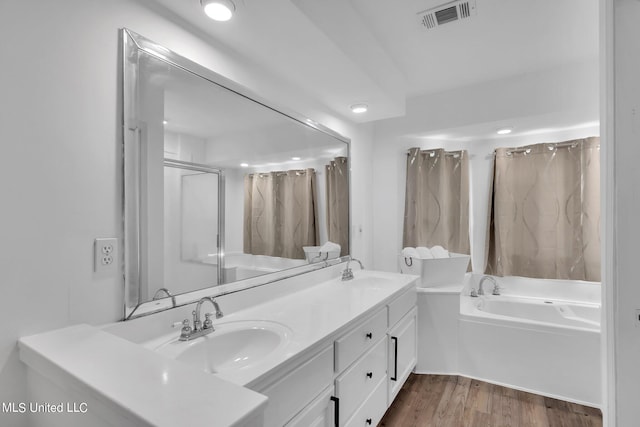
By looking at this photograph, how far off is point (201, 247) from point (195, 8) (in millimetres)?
1031

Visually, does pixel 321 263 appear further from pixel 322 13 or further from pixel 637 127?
pixel 637 127

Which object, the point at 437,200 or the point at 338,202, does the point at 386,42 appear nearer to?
the point at 338,202

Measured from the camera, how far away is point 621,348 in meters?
1.28

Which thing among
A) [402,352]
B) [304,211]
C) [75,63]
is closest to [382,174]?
[304,211]

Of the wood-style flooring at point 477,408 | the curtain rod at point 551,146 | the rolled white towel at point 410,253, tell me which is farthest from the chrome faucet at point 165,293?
the curtain rod at point 551,146

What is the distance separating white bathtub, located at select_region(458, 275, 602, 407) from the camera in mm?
2160

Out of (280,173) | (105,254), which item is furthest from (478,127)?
(105,254)

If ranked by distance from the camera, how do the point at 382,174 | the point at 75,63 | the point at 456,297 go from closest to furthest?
the point at 75,63
the point at 456,297
the point at 382,174

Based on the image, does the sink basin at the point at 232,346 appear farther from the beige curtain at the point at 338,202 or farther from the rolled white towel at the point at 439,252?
the rolled white towel at the point at 439,252

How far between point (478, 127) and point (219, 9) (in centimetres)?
237

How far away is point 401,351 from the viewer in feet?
7.03

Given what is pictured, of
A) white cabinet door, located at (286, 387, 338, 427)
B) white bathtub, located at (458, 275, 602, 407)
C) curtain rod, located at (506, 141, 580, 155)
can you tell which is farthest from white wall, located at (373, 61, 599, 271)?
white cabinet door, located at (286, 387, 338, 427)

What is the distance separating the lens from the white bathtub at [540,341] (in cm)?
216

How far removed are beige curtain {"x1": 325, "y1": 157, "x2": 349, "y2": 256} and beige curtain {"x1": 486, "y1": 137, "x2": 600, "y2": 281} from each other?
1518mm
